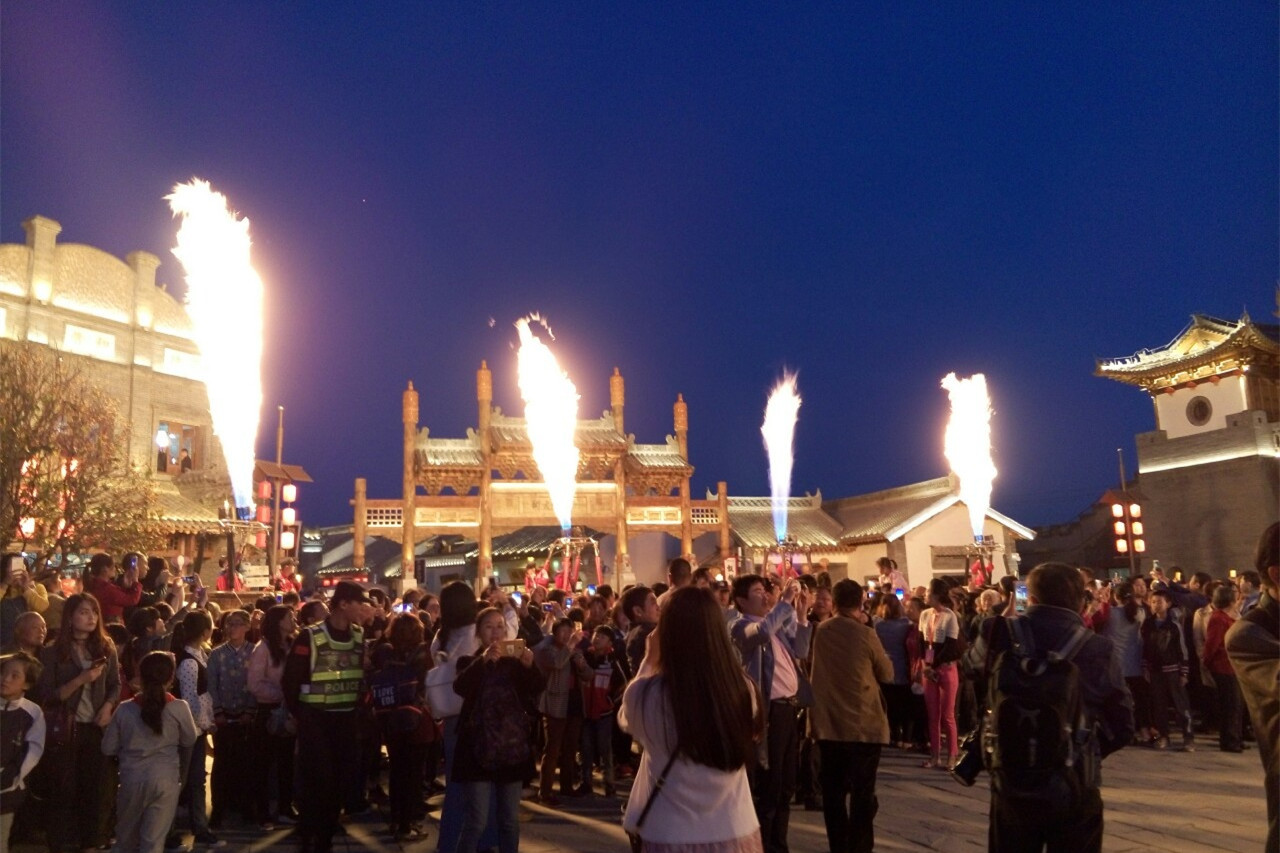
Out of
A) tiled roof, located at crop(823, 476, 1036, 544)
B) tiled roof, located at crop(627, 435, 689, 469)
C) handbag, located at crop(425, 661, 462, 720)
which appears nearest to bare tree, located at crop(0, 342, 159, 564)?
handbag, located at crop(425, 661, 462, 720)

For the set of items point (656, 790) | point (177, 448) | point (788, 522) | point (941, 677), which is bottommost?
point (941, 677)

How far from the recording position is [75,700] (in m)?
6.49

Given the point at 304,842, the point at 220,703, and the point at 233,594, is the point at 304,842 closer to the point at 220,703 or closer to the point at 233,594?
the point at 220,703

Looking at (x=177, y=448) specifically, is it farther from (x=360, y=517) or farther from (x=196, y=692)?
(x=196, y=692)

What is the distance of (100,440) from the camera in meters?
20.0

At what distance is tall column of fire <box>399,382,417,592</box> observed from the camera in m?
28.7

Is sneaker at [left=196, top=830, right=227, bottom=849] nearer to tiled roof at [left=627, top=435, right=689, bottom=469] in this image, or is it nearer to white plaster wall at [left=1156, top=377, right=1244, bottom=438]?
tiled roof at [left=627, top=435, right=689, bottom=469]

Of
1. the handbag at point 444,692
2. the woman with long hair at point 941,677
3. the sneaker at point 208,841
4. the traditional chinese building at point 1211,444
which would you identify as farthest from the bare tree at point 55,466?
the traditional chinese building at point 1211,444

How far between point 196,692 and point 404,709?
1625 mm

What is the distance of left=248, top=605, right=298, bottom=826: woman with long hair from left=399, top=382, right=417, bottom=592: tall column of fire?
19157mm

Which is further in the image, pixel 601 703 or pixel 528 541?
pixel 528 541

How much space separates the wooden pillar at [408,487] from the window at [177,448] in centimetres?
636

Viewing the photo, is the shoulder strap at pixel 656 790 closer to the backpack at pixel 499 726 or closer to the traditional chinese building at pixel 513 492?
the backpack at pixel 499 726

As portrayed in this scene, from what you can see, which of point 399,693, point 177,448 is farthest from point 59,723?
point 177,448
